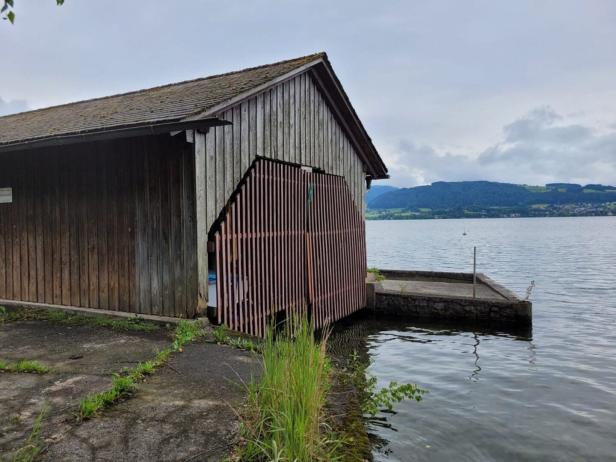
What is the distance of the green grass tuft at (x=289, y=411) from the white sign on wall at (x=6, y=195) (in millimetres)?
7811

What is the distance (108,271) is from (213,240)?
2.18 metres

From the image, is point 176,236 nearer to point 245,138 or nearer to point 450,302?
point 245,138

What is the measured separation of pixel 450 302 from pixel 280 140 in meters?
7.12

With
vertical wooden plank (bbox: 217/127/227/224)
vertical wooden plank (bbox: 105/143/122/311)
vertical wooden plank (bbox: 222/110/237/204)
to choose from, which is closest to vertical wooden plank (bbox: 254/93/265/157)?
vertical wooden plank (bbox: 222/110/237/204)

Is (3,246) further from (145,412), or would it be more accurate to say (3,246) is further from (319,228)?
(145,412)

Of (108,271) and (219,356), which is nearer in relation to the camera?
(219,356)

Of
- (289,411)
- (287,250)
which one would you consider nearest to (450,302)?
(287,250)

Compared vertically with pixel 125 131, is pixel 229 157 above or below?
below

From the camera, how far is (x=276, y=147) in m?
9.35

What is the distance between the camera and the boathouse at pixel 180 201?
7273 millimetres

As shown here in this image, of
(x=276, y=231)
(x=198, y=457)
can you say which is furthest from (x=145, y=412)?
(x=276, y=231)

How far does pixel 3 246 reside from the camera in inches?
374

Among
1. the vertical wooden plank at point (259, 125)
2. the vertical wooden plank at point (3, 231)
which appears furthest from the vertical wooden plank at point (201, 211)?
the vertical wooden plank at point (3, 231)

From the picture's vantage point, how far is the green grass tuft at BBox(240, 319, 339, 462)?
317 cm
